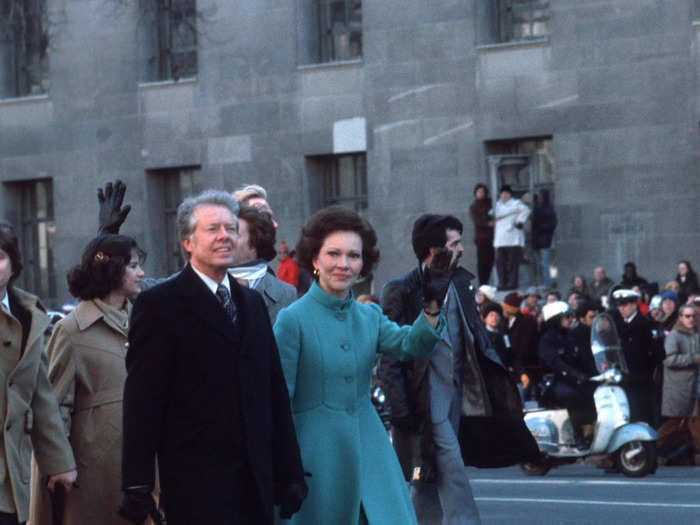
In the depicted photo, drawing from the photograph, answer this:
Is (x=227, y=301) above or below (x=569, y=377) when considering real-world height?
above

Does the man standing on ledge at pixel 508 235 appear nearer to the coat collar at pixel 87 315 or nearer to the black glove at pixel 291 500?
the coat collar at pixel 87 315

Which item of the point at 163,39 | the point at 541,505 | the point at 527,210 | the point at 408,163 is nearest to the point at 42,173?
the point at 163,39

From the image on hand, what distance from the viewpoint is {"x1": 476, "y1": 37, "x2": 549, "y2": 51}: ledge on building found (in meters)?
28.8

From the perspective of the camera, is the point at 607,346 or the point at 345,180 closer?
the point at 607,346

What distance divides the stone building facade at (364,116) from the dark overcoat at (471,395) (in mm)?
17757

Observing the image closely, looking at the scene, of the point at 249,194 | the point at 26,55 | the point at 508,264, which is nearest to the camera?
the point at 249,194

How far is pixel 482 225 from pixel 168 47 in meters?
9.38

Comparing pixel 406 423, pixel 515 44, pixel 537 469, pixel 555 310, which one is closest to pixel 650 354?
pixel 555 310

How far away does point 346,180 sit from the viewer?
32.3 meters

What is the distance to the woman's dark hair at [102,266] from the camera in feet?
26.6

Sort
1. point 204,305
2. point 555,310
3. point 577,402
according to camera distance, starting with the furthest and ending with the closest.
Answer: point 555,310
point 577,402
point 204,305

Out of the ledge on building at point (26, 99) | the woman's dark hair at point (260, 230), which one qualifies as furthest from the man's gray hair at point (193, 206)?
the ledge on building at point (26, 99)

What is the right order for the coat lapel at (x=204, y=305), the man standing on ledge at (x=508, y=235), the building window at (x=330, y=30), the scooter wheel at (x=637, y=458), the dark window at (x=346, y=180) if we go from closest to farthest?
1. the coat lapel at (x=204, y=305)
2. the scooter wheel at (x=637, y=458)
3. the man standing on ledge at (x=508, y=235)
4. the building window at (x=330, y=30)
5. the dark window at (x=346, y=180)

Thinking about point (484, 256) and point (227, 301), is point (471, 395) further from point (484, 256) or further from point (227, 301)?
point (484, 256)
